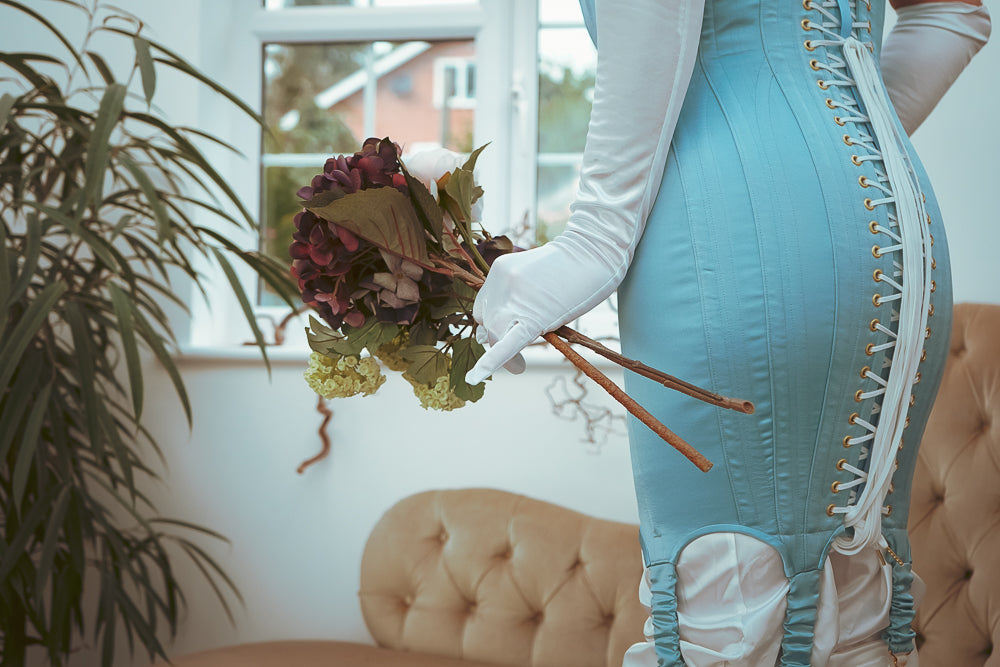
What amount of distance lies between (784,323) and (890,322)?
0.29 ft

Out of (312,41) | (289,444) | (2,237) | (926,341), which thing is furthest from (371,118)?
(926,341)

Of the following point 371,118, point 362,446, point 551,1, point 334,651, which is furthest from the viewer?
point 371,118

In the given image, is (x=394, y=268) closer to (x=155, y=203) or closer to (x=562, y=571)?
(x=155, y=203)

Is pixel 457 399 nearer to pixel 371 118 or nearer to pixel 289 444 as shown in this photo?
pixel 289 444

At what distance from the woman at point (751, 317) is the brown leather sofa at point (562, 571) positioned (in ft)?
2.96

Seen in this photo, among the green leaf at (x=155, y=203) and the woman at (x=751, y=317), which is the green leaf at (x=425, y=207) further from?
the green leaf at (x=155, y=203)

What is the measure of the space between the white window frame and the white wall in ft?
0.44

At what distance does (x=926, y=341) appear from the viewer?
0.69 m

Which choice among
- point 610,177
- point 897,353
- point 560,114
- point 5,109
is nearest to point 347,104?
point 560,114

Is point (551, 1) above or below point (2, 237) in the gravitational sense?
above

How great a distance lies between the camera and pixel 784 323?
2.07 ft

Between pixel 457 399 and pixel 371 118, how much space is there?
1.68m

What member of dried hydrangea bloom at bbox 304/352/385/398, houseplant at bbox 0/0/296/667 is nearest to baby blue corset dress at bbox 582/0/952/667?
dried hydrangea bloom at bbox 304/352/385/398

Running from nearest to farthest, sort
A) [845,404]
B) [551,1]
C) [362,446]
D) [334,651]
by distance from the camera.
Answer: [845,404] < [334,651] < [362,446] < [551,1]
